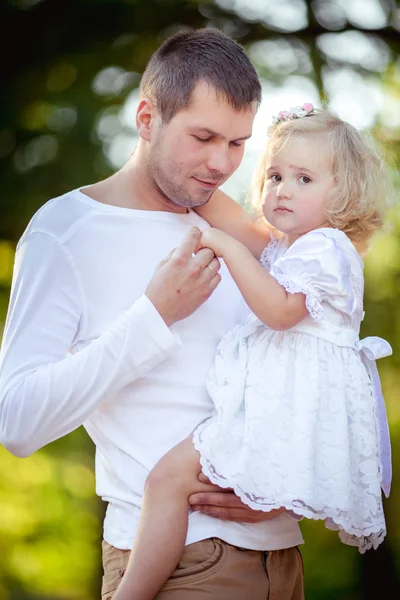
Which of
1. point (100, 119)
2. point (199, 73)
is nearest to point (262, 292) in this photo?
point (199, 73)

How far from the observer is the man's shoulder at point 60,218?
77.1 inches

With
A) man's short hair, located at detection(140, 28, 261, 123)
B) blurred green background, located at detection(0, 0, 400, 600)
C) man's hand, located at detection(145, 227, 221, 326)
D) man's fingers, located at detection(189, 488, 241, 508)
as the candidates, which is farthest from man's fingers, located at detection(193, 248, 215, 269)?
blurred green background, located at detection(0, 0, 400, 600)

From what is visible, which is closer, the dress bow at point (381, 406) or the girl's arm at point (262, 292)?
the girl's arm at point (262, 292)

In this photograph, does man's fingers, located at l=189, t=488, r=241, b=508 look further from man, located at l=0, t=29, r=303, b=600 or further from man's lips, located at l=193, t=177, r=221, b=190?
man's lips, located at l=193, t=177, r=221, b=190

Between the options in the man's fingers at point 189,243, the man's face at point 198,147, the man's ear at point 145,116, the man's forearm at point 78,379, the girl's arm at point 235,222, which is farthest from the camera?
the girl's arm at point 235,222

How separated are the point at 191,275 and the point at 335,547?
15.7 ft

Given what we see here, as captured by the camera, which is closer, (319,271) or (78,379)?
(78,379)

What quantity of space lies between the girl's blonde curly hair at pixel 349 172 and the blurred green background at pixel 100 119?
2155 mm

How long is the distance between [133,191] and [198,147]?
8.9 inches

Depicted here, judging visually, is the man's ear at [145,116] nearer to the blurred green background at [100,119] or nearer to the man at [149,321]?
the man at [149,321]

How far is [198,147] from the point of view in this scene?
2.03m

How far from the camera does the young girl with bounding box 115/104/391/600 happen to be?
1800mm

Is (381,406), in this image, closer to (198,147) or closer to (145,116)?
(198,147)

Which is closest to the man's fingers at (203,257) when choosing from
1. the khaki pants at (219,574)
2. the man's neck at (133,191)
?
the man's neck at (133,191)
